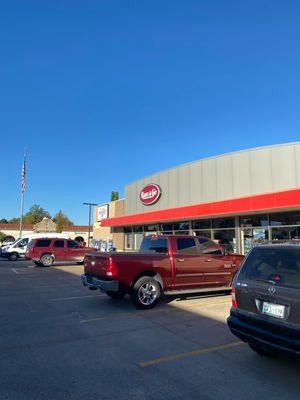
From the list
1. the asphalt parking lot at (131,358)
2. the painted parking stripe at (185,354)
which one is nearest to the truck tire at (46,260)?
the asphalt parking lot at (131,358)

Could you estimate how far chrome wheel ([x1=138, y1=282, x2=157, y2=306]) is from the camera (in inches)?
378

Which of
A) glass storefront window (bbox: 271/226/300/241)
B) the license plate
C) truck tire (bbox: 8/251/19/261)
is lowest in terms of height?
the license plate

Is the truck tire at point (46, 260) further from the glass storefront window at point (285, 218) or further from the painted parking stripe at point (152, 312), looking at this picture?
the painted parking stripe at point (152, 312)

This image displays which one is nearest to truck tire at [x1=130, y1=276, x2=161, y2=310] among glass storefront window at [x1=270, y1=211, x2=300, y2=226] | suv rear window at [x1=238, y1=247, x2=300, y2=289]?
suv rear window at [x1=238, y1=247, x2=300, y2=289]

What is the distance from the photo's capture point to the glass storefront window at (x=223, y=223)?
22.2 m

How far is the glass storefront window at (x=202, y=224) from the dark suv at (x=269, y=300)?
18446 mm

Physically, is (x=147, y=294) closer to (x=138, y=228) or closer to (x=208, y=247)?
(x=208, y=247)

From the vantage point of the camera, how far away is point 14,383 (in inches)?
184

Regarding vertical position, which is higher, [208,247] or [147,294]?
[208,247]

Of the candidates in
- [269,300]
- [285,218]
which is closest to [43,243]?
[285,218]

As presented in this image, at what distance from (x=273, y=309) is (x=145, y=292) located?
17.0 feet

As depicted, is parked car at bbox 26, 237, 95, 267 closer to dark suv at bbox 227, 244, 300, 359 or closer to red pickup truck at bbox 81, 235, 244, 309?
red pickup truck at bbox 81, 235, 244, 309

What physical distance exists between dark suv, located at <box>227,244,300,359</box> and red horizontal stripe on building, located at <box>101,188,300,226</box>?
463 inches

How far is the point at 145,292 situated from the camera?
9.71 metres
